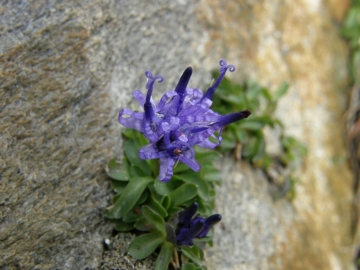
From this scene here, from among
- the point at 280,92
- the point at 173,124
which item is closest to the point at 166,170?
the point at 173,124

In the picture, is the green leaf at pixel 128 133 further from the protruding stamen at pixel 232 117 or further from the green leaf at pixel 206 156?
the protruding stamen at pixel 232 117

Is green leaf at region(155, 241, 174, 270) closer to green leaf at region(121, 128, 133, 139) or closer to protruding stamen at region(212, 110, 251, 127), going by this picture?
green leaf at region(121, 128, 133, 139)

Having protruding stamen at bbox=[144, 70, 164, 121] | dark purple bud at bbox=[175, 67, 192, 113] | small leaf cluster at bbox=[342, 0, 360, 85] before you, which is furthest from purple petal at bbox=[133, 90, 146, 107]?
small leaf cluster at bbox=[342, 0, 360, 85]

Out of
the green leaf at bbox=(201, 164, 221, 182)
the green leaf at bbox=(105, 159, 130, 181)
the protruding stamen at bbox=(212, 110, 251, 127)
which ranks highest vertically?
the protruding stamen at bbox=(212, 110, 251, 127)

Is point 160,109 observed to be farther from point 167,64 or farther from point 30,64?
point 167,64

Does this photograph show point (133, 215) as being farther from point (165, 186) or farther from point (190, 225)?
point (190, 225)

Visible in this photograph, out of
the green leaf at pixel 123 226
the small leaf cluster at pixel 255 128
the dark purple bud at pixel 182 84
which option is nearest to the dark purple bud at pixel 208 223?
the green leaf at pixel 123 226

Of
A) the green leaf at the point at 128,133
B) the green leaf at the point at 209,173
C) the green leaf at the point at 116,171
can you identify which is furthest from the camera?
the green leaf at the point at 209,173
